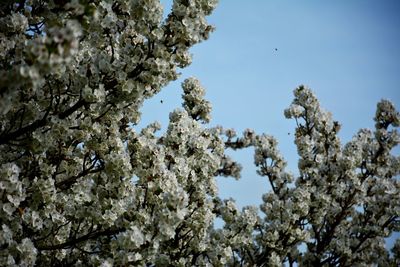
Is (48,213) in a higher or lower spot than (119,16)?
lower

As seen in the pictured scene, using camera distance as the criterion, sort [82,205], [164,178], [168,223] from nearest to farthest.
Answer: [168,223]
[164,178]
[82,205]

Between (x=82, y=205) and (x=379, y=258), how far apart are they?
40.0 feet

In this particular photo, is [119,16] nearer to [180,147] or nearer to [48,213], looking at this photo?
[180,147]

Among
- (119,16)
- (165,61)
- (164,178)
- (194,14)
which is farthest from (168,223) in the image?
(119,16)

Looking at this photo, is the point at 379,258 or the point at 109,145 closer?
the point at 109,145

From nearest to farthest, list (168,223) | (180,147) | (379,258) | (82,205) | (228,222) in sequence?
(168,223), (82,205), (180,147), (228,222), (379,258)

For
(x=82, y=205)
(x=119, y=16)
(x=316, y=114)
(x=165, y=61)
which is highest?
(x=316, y=114)

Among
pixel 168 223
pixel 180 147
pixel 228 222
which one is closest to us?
pixel 168 223

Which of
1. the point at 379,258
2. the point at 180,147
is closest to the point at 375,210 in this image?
the point at 379,258

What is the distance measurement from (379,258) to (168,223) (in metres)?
12.0

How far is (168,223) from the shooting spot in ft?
19.9

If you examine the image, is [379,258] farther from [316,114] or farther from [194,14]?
[194,14]

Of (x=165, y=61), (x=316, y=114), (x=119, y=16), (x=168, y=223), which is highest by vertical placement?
(x=316, y=114)

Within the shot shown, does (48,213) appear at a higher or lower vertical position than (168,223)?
higher
